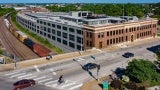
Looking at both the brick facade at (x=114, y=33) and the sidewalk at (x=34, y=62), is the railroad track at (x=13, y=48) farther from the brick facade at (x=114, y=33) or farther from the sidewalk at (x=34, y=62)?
the sidewalk at (x=34, y=62)

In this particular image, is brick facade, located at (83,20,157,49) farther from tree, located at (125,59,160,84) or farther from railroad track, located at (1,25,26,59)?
tree, located at (125,59,160,84)

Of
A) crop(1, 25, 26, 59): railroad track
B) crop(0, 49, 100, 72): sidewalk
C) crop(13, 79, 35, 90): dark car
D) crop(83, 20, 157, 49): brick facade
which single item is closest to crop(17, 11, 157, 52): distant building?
crop(83, 20, 157, 49): brick facade

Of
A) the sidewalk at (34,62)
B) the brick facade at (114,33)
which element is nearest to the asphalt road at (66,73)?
the sidewalk at (34,62)

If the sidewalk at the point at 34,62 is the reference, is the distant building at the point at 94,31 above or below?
above

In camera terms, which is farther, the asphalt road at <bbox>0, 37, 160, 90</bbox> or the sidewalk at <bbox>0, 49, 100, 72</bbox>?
the sidewalk at <bbox>0, 49, 100, 72</bbox>

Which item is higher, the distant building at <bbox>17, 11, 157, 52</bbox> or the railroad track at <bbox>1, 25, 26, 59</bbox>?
the distant building at <bbox>17, 11, 157, 52</bbox>

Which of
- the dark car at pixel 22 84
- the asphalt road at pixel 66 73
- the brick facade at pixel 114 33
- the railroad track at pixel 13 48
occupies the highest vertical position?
the brick facade at pixel 114 33

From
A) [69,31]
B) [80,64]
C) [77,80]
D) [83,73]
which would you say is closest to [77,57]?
[80,64]

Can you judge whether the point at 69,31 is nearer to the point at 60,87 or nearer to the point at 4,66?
the point at 4,66

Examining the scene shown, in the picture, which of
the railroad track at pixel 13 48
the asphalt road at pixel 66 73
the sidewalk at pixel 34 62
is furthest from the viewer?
the railroad track at pixel 13 48
